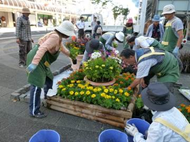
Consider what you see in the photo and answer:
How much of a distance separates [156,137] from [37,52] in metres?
1.98

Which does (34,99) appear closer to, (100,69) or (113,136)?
(100,69)

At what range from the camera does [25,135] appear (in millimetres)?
2326

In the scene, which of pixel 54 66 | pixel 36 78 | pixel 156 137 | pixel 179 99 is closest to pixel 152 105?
pixel 156 137

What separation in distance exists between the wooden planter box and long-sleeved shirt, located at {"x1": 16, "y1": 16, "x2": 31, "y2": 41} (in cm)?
315

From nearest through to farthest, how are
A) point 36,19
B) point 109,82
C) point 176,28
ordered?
point 109,82
point 176,28
point 36,19

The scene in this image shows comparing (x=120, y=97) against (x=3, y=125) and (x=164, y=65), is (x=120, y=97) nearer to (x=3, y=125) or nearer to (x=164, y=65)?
(x=164, y=65)

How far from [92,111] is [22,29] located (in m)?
3.94

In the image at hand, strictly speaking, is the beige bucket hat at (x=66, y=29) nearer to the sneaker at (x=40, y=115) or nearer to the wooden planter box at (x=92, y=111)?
the wooden planter box at (x=92, y=111)

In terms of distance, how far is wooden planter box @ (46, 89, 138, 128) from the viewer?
243cm

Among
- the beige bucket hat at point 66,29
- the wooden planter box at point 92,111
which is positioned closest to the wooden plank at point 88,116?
the wooden planter box at point 92,111

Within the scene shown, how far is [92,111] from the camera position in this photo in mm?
2625

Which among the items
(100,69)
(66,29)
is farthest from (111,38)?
(66,29)

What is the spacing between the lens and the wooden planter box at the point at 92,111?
7.98 feet

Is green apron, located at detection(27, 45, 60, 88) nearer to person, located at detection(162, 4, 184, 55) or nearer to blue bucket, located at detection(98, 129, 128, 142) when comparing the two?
blue bucket, located at detection(98, 129, 128, 142)
